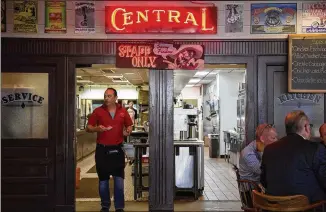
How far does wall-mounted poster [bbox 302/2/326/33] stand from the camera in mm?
5566

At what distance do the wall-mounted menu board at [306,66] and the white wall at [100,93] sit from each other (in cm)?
1359

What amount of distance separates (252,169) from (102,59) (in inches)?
105

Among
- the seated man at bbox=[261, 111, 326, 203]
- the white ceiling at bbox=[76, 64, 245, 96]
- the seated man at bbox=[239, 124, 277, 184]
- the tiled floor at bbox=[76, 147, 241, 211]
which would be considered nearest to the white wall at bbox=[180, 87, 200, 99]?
the white ceiling at bbox=[76, 64, 245, 96]

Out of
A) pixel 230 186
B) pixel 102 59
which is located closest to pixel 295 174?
pixel 102 59

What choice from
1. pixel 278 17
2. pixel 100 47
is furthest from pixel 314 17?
pixel 100 47

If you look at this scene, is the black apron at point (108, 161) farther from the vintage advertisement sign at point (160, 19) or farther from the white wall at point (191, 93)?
the white wall at point (191, 93)

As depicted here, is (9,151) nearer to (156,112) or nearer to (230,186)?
(156,112)

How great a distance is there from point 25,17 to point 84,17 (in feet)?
2.63

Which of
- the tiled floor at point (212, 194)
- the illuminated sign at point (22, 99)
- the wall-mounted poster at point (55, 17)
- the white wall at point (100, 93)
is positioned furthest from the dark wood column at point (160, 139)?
the white wall at point (100, 93)

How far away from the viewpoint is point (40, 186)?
5.70 meters

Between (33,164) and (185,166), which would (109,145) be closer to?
(33,164)

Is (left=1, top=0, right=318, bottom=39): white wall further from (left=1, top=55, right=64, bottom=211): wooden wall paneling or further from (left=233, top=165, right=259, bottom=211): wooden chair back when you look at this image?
(left=233, top=165, right=259, bottom=211): wooden chair back

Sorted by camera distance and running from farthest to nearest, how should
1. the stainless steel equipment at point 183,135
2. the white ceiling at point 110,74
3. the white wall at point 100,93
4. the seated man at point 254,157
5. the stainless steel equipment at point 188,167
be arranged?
the white wall at point 100,93, the white ceiling at point 110,74, the stainless steel equipment at point 183,135, the stainless steel equipment at point 188,167, the seated man at point 254,157

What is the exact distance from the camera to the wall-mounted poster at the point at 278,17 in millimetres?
5594
